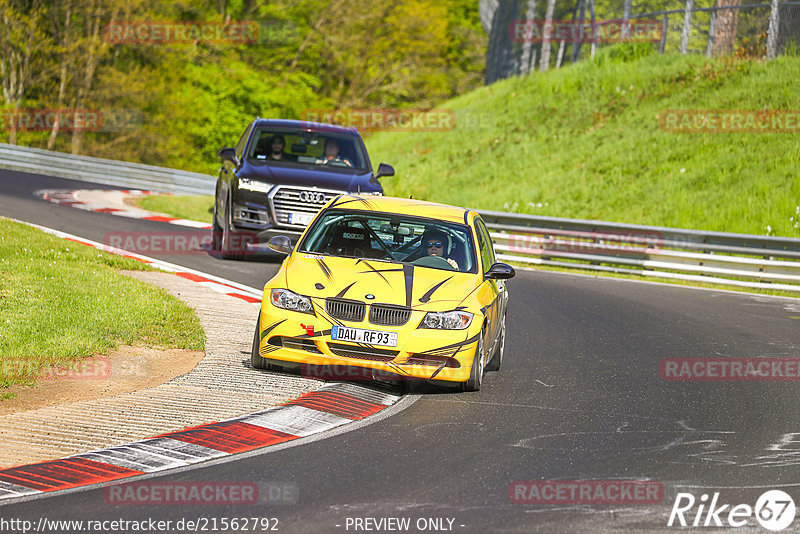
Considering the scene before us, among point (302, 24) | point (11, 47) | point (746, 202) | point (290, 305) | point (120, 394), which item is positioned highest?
point (302, 24)

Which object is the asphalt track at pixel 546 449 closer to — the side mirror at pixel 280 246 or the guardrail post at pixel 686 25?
the side mirror at pixel 280 246

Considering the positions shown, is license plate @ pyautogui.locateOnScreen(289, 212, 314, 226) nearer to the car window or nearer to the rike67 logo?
the car window

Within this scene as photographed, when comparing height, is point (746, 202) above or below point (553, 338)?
above

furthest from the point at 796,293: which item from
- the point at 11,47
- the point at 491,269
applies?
the point at 11,47

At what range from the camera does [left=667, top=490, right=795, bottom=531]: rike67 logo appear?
5.59 meters

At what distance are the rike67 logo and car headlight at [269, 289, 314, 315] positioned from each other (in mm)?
3575

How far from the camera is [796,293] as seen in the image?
19.3 m

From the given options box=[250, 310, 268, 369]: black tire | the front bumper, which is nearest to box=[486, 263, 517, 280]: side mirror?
the front bumper

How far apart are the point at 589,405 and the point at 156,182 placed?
85.8 ft

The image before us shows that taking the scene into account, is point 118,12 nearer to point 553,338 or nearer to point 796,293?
point 796,293

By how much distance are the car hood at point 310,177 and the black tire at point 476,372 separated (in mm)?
7207

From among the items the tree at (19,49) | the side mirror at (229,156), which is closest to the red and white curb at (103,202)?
the side mirror at (229,156)

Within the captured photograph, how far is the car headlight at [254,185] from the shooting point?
1548 cm

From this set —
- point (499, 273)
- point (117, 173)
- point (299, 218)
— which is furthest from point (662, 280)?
point (117, 173)
